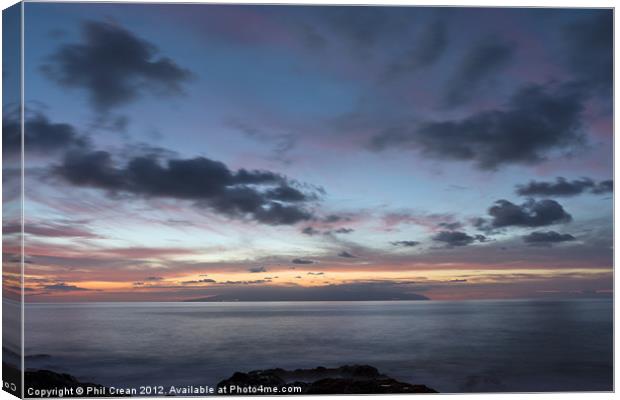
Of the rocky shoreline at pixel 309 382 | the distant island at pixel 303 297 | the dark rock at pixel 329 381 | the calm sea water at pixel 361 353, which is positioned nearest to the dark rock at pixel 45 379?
the rocky shoreline at pixel 309 382

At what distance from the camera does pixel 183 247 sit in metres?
12.0

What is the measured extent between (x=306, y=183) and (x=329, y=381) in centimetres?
338

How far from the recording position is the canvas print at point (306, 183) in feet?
34.9

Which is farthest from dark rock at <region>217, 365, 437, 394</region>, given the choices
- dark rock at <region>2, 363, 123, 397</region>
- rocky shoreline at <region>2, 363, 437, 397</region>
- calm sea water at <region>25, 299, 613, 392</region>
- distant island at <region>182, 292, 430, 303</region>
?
dark rock at <region>2, 363, 123, 397</region>

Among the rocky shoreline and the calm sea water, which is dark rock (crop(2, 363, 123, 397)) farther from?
the calm sea water

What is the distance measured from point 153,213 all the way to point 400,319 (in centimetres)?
965

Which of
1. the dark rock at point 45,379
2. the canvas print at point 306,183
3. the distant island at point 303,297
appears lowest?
the dark rock at point 45,379

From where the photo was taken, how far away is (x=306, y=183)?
11828mm

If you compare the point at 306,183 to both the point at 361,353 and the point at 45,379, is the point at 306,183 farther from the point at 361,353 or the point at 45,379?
the point at 45,379

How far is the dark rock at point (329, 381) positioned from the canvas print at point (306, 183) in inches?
1.4

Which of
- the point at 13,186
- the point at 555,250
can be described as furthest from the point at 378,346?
the point at 13,186

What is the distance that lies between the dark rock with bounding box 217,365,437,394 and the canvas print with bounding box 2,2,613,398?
0.04 metres

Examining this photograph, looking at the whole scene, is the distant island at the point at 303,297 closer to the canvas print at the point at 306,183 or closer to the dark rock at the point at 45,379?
the canvas print at the point at 306,183

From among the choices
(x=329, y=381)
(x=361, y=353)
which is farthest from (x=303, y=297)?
(x=329, y=381)
